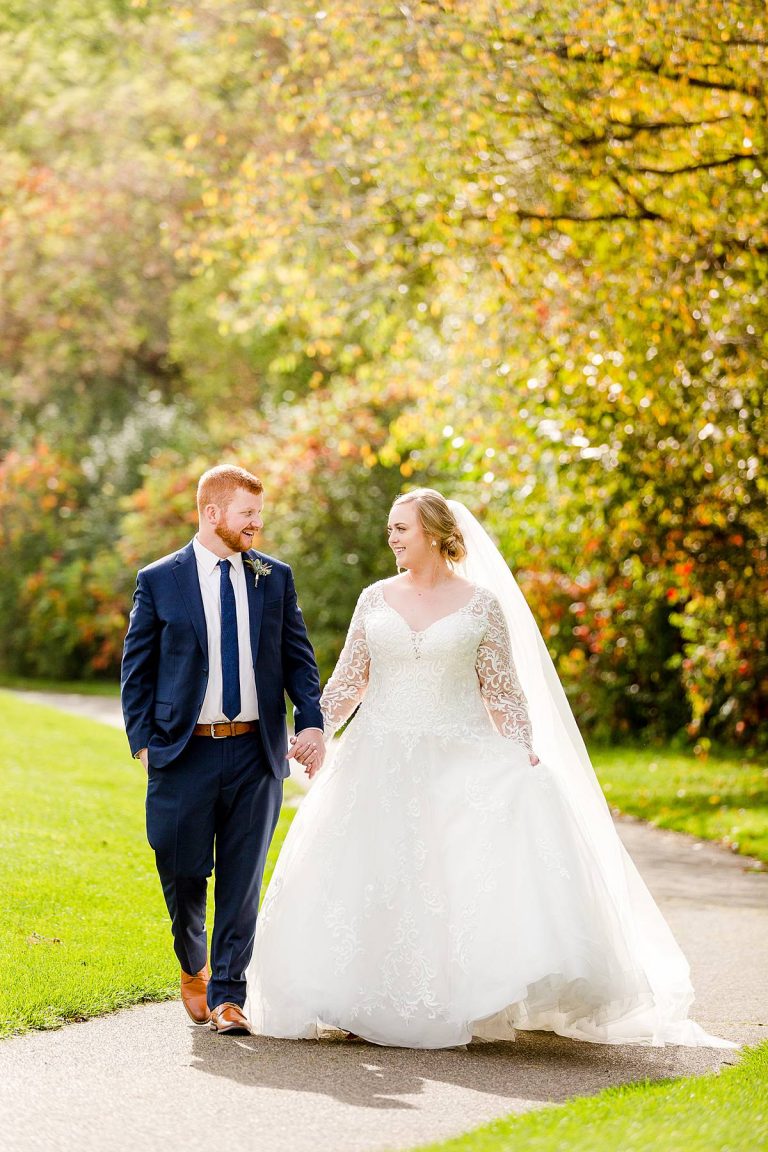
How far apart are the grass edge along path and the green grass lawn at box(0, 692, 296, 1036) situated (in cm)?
209

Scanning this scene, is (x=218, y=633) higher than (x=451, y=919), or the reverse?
(x=218, y=633)

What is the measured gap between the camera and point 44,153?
1194 inches

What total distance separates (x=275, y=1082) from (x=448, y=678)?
67.2 inches

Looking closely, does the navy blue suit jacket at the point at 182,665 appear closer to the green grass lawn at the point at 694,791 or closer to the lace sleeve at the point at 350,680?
the lace sleeve at the point at 350,680

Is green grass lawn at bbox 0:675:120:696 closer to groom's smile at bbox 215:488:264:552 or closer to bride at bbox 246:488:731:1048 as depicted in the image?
bride at bbox 246:488:731:1048

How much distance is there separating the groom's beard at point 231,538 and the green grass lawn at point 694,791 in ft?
19.0

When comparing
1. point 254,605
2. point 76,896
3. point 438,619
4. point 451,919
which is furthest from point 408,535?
point 76,896

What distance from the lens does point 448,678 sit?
570 cm

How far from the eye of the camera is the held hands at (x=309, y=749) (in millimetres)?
5492

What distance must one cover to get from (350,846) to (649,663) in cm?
1114

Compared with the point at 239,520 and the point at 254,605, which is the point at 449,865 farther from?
the point at 239,520

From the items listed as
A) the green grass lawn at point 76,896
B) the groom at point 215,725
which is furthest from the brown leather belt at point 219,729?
the green grass lawn at point 76,896

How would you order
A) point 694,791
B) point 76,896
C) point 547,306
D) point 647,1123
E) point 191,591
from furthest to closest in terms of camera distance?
point 694,791 → point 547,306 → point 76,896 → point 191,591 → point 647,1123

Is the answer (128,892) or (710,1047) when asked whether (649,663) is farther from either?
(710,1047)
